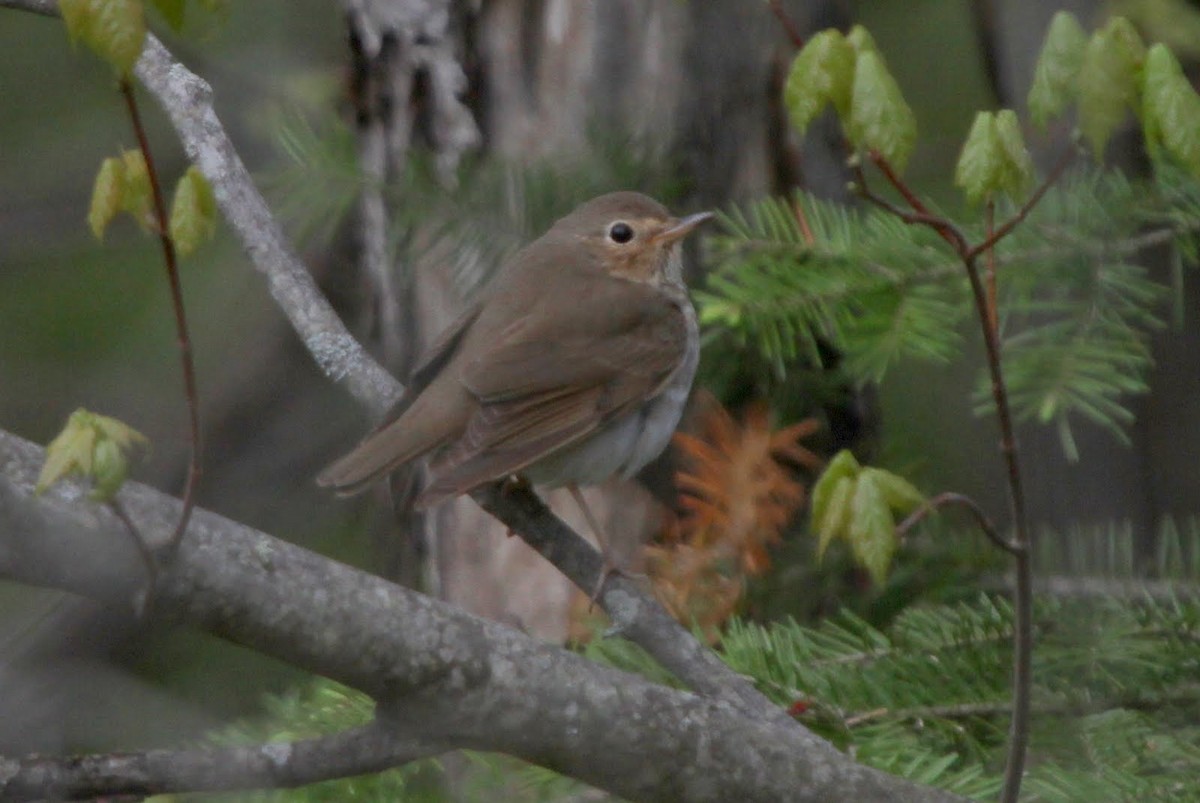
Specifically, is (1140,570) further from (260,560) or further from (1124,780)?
(260,560)

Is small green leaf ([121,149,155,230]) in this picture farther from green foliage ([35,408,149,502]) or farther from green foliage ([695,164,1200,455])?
green foliage ([695,164,1200,455])

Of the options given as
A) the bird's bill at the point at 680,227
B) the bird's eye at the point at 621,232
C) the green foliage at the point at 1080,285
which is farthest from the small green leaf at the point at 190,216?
the bird's eye at the point at 621,232

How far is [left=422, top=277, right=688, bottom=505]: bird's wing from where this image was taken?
370cm

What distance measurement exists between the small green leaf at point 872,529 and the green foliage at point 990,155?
0.42 meters

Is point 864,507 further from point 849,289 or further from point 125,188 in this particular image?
point 849,289

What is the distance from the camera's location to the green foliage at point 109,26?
6.35 ft

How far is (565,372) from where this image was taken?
411cm

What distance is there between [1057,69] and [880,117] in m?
0.28

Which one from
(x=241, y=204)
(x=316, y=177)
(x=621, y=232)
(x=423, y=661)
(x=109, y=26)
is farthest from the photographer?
(x=621, y=232)

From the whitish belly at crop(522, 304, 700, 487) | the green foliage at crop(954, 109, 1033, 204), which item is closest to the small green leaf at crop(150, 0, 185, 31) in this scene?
the green foliage at crop(954, 109, 1033, 204)

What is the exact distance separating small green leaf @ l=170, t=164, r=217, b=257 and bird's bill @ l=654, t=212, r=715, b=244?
206cm

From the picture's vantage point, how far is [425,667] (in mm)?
2043

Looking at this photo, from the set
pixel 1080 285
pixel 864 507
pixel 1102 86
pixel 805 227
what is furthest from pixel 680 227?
pixel 864 507

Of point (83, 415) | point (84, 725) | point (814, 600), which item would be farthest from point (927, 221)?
point (84, 725)
